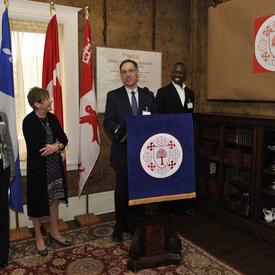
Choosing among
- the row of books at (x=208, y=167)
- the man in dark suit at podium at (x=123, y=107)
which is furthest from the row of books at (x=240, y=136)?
the man in dark suit at podium at (x=123, y=107)

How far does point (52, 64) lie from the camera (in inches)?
120

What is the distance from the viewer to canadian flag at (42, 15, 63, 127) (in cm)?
304

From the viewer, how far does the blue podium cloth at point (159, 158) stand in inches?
85.8

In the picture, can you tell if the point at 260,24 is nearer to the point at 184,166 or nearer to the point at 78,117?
Result: the point at 184,166

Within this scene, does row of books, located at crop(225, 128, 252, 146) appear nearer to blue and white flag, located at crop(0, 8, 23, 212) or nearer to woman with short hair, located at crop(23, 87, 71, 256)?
woman with short hair, located at crop(23, 87, 71, 256)

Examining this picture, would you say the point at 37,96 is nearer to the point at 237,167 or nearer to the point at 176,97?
the point at 176,97

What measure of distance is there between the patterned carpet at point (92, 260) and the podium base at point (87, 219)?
12.0 inches

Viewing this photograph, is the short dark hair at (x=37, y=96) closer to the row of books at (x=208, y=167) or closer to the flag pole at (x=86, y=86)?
the flag pole at (x=86, y=86)

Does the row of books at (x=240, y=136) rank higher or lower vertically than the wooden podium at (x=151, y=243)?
higher

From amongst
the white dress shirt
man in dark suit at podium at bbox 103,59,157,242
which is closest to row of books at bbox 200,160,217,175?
the white dress shirt

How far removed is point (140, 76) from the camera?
389 centimetres

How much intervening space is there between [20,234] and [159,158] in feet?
5.75

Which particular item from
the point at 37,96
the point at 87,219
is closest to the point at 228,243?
the point at 87,219

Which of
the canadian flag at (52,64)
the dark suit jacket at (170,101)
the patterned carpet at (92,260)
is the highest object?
the canadian flag at (52,64)
